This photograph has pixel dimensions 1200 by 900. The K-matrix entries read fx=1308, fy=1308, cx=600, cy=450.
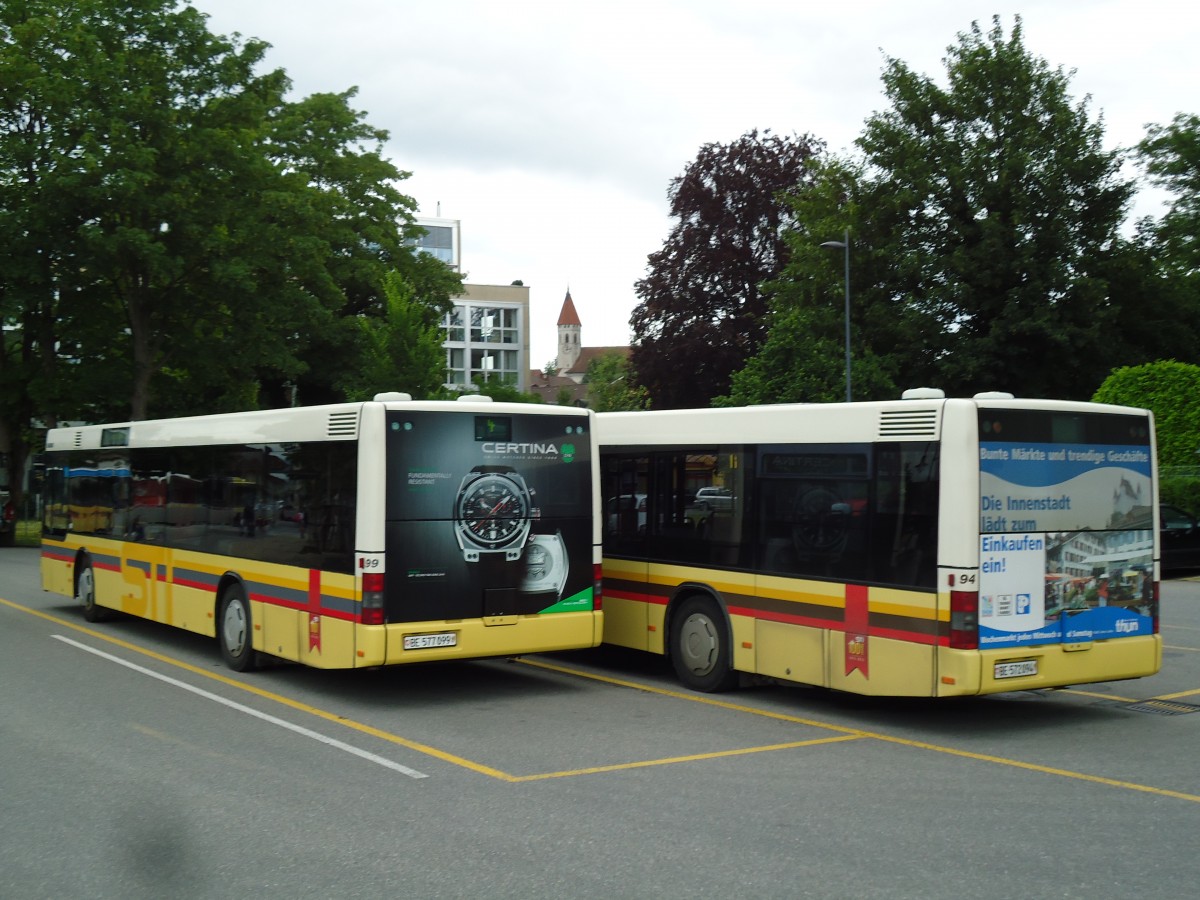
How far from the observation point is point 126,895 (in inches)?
226

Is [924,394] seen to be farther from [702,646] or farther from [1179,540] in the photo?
[1179,540]

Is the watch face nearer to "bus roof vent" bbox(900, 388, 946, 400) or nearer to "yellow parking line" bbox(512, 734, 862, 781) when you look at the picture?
"yellow parking line" bbox(512, 734, 862, 781)

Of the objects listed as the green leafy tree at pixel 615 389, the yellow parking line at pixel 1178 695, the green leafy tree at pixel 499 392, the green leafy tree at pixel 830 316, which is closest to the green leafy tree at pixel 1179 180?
the green leafy tree at pixel 830 316

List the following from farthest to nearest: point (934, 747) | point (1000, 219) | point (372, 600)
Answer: point (1000, 219) → point (372, 600) → point (934, 747)

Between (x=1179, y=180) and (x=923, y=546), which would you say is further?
(x=1179, y=180)

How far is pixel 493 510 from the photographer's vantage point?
38.0 ft

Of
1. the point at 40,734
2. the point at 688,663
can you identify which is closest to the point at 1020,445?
the point at 688,663

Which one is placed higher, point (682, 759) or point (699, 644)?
point (699, 644)

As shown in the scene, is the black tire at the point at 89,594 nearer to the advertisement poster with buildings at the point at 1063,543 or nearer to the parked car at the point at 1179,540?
the advertisement poster with buildings at the point at 1063,543

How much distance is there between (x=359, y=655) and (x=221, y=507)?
354cm

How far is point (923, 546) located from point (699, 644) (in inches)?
113

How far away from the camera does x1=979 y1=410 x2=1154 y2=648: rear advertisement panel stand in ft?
31.4

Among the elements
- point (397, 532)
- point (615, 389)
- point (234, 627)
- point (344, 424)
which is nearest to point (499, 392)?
point (234, 627)

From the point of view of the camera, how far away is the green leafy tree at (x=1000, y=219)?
39.3 meters
